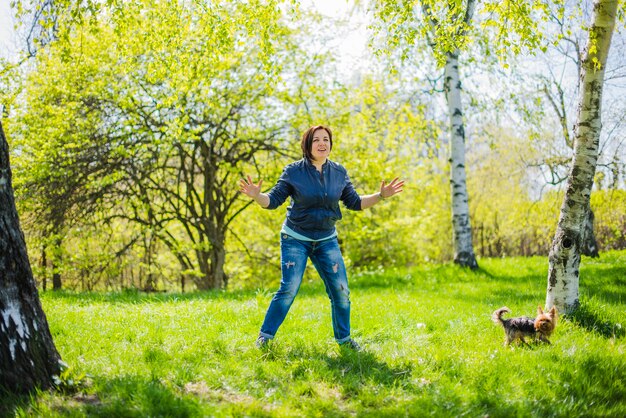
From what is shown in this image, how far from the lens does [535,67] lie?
13.7 metres

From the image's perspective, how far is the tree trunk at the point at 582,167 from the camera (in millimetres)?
6066

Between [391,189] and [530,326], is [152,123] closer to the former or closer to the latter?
[391,189]

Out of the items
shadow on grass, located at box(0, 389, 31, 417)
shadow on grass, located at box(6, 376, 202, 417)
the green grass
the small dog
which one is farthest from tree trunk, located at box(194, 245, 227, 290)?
shadow on grass, located at box(0, 389, 31, 417)

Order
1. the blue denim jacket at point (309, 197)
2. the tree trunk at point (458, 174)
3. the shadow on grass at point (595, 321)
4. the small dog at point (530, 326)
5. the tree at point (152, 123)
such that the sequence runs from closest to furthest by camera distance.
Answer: the blue denim jacket at point (309, 197), the small dog at point (530, 326), the shadow on grass at point (595, 321), the tree trunk at point (458, 174), the tree at point (152, 123)

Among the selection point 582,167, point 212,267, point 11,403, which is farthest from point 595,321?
point 212,267

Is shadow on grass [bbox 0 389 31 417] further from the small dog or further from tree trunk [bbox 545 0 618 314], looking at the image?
tree trunk [bbox 545 0 618 314]

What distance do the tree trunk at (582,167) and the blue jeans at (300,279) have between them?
2760 millimetres

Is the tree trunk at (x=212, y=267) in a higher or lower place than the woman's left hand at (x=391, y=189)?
lower

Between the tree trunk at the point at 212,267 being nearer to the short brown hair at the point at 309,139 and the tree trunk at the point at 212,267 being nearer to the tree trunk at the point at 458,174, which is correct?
the tree trunk at the point at 458,174

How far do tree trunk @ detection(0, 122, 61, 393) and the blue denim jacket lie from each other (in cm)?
217

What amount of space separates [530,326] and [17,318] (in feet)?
15.0

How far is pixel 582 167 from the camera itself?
6.13 metres

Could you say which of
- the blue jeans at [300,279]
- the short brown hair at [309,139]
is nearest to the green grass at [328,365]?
the blue jeans at [300,279]

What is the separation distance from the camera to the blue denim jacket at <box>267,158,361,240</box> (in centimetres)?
510
